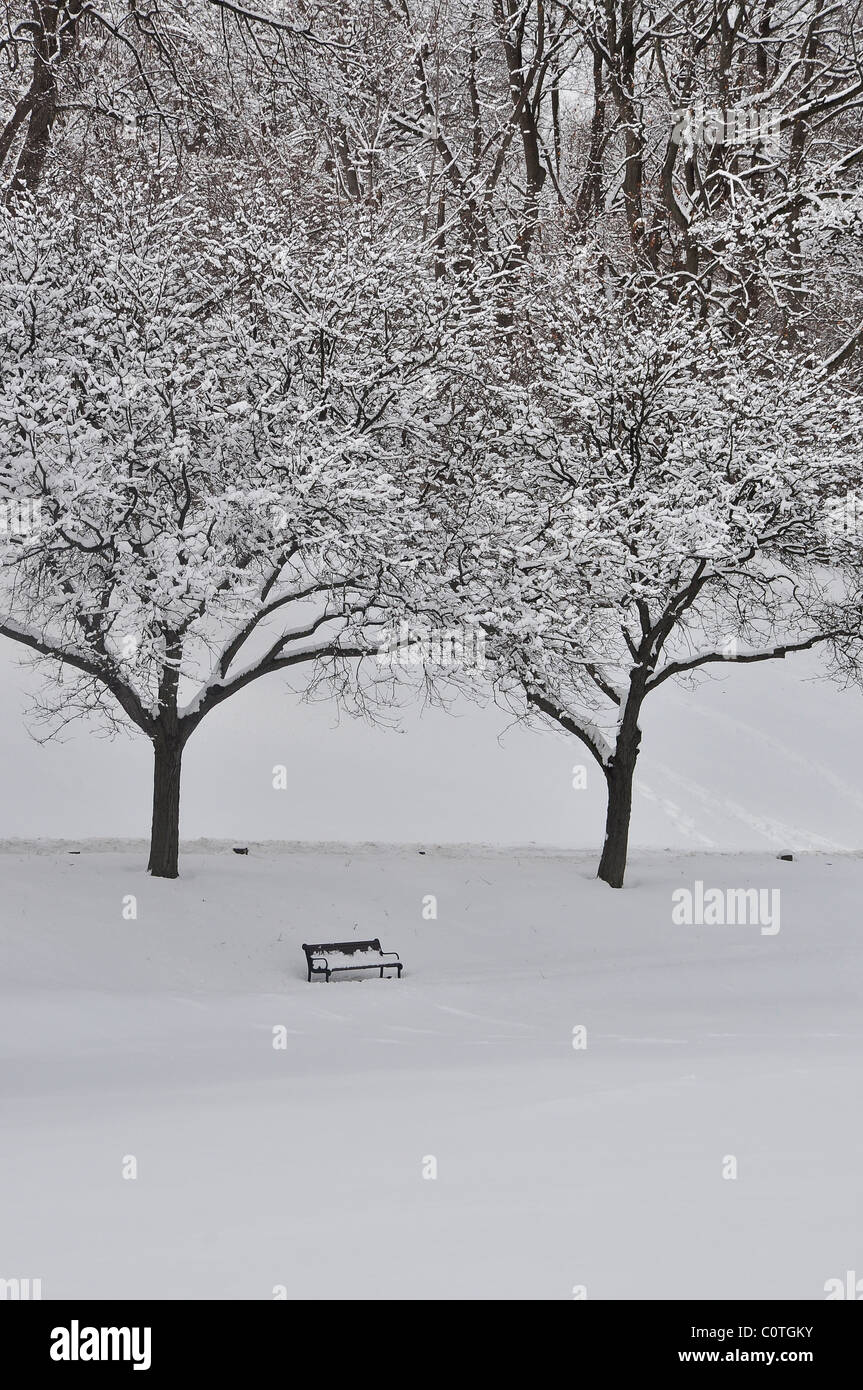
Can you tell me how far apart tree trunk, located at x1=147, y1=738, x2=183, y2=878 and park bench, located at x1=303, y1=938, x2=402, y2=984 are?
2082 millimetres

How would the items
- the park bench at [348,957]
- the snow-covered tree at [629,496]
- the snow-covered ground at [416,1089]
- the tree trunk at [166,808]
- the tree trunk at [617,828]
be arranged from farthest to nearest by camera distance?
the tree trunk at [617,828]
the tree trunk at [166,808]
the snow-covered tree at [629,496]
the park bench at [348,957]
the snow-covered ground at [416,1089]

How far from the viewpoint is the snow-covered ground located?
4.41 meters

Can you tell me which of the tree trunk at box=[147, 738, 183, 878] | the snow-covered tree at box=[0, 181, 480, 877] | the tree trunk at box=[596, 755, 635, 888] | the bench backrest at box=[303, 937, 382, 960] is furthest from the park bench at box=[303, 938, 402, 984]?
the tree trunk at box=[596, 755, 635, 888]

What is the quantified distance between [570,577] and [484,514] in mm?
1301

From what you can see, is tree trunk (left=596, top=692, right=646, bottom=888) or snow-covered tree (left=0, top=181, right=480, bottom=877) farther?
tree trunk (left=596, top=692, right=646, bottom=888)

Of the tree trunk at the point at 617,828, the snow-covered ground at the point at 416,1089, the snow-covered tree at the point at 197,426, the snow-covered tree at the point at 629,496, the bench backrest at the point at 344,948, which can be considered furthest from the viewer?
the tree trunk at the point at 617,828

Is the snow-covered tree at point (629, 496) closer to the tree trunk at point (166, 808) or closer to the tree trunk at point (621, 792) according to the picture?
the tree trunk at point (621, 792)

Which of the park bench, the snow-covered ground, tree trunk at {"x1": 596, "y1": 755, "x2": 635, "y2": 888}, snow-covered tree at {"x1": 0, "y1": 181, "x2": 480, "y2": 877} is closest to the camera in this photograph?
the snow-covered ground

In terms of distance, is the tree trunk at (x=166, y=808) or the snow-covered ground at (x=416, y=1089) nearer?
the snow-covered ground at (x=416, y=1089)

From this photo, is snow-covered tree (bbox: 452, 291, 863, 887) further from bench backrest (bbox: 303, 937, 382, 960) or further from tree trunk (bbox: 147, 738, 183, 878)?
tree trunk (bbox: 147, 738, 183, 878)

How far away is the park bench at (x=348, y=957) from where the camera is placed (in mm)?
12227

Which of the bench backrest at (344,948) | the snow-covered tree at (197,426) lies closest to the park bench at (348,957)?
the bench backrest at (344,948)

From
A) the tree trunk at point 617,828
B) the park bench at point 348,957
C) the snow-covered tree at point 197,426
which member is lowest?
the park bench at point 348,957

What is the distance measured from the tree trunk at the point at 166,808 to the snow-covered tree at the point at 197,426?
29 millimetres
